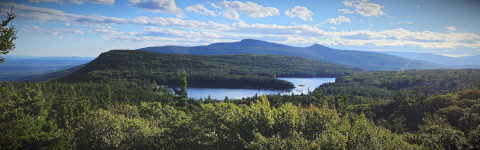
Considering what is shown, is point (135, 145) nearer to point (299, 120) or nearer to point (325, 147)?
point (299, 120)

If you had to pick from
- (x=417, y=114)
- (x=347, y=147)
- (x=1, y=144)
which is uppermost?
(x=347, y=147)

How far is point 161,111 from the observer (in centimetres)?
3697

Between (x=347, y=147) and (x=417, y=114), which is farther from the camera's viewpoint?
(x=417, y=114)

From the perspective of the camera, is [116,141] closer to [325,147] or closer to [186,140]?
[186,140]

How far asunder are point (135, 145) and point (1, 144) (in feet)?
39.0

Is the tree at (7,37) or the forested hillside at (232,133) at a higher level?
the tree at (7,37)

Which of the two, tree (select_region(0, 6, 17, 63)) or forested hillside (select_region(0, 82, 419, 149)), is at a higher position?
tree (select_region(0, 6, 17, 63))

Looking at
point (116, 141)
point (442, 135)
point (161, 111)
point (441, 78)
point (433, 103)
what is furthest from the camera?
point (441, 78)

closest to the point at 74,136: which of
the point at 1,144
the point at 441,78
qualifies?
the point at 1,144

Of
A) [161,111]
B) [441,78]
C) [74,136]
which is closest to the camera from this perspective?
[74,136]

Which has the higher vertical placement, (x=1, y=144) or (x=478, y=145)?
(x=478, y=145)

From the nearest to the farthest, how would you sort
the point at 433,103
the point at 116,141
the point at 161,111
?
1. the point at 116,141
2. the point at 161,111
3. the point at 433,103

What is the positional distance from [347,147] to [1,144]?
29.1 m

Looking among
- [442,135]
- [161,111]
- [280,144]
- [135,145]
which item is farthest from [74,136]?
[442,135]
